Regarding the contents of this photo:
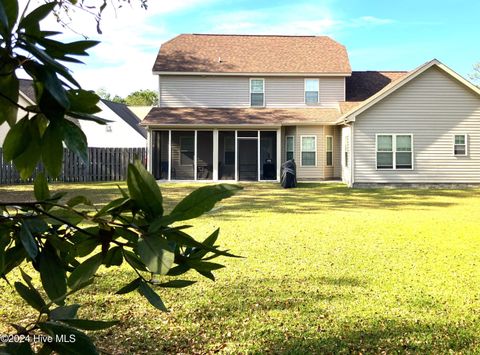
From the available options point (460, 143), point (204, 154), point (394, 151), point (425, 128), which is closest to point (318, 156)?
point (394, 151)

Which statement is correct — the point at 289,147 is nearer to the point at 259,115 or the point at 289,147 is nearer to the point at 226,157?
the point at 259,115

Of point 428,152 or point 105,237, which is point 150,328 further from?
point 428,152

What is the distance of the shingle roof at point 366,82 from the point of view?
2716cm

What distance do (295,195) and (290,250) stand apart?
10109 millimetres

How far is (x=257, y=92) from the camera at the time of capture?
26344 millimetres

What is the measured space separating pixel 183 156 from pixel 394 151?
459 inches

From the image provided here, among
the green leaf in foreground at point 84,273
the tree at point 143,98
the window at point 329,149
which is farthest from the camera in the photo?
the tree at point 143,98

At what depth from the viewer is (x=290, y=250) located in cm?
791

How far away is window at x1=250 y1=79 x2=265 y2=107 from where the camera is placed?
26.3 meters

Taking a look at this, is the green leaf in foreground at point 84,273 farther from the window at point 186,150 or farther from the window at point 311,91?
the window at point 311,91

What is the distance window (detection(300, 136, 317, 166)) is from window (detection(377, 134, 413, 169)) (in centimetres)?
446

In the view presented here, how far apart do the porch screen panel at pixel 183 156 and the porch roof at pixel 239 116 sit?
1.61 meters

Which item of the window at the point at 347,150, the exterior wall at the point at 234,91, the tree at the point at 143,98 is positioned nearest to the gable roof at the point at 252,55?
the exterior wall at the point at 234,91

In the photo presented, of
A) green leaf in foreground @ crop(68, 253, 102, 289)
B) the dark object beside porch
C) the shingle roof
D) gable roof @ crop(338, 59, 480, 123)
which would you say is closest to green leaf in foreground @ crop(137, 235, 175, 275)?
green leaf in foreground @ crop(68, 253, 102, 289)
